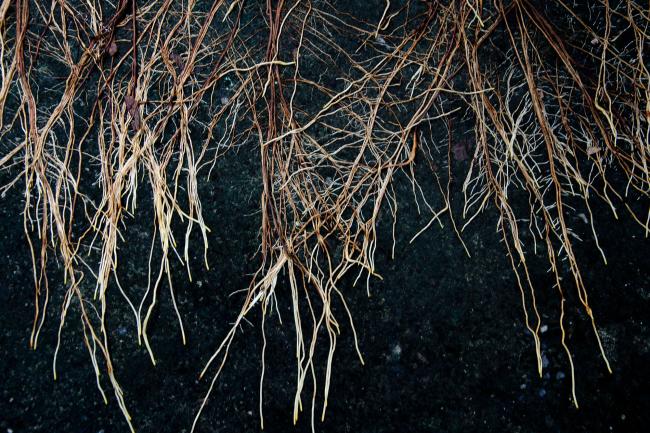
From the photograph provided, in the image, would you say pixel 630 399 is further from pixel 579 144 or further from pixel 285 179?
pixel 285 179

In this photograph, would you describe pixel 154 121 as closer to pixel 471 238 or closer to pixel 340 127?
pixel 340 127

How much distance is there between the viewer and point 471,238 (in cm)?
129

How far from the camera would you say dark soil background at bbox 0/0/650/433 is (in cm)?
123

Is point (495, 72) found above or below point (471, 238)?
above

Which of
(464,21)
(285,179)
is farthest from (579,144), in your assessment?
(285,179)

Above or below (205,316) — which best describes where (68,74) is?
above

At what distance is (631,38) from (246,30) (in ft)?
3.47

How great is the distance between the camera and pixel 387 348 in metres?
1.26

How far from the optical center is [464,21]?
129 centimetres

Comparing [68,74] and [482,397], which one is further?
[68,74]

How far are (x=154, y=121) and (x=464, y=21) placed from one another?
87 centimetres

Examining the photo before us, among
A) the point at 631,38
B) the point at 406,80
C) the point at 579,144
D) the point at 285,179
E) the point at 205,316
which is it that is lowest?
the point at 205,316

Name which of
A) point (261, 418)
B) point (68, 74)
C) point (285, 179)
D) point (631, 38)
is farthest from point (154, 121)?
point (631, 38)

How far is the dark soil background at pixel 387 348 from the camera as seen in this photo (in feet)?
4.05
